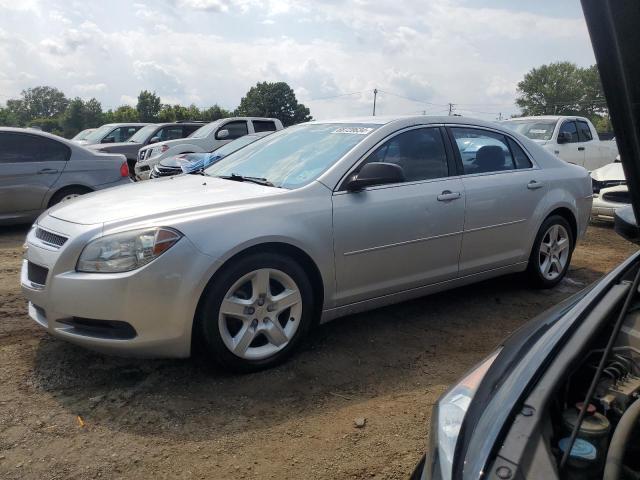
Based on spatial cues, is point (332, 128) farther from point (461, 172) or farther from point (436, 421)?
point (436, 421)

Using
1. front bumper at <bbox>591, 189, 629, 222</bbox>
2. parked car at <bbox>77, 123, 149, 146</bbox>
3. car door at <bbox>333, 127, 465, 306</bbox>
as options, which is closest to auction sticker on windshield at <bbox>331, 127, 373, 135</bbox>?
car door at <bbox>333, 127, 465, 306</bbox>

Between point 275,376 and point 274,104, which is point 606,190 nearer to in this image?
point 275,376

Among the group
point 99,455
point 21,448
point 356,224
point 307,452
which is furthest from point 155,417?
point 356,224

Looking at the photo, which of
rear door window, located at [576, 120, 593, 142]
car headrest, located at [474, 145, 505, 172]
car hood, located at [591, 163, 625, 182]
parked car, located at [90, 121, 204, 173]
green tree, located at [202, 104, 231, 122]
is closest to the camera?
car headrest, located at [474, 145, 505, 172]

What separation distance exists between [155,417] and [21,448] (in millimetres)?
618

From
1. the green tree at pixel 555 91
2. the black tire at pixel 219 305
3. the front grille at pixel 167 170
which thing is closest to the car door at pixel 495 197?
the black tire at pixel 219 305

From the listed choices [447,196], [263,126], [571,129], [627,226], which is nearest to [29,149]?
[447,196]

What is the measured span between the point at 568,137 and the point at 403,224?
29.4ft

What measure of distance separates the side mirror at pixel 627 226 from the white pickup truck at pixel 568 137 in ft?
32.4

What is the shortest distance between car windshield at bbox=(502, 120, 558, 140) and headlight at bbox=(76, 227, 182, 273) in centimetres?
988

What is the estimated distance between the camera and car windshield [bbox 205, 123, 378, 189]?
12.7 feet

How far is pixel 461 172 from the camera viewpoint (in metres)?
4.37

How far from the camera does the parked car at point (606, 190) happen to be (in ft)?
26.6

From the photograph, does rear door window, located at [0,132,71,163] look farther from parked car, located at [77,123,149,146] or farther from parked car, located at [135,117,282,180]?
parked car, located at [77,123,149,146]
